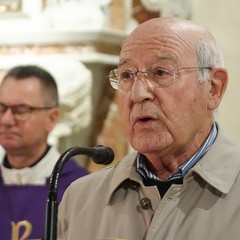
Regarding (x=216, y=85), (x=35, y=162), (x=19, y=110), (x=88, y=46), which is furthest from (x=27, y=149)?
(x=216, y=85)

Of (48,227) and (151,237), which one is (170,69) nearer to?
(151,237)

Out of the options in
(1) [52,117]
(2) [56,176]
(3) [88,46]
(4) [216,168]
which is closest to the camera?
(2) [56,176]

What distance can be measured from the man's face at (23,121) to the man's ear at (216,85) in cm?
156

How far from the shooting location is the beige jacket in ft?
6.59

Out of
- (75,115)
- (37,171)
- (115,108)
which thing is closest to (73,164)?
(37,171)

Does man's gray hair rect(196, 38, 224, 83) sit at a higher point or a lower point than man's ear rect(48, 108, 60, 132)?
higher

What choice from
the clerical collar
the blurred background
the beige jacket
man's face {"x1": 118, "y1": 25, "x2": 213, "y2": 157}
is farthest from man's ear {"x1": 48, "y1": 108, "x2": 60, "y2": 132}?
man's face {"x1": 118, "y1": 25, "x2": 213, "y2": 157}

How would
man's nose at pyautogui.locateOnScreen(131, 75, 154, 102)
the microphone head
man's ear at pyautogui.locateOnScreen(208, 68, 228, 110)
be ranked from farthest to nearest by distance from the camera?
1. man's ear at pyautogui.locateOnScreen(208, 68, 228, 110)
2. man's nose at pyautogui.locateOnScreen(131, 75, 154, 102)
3. the microphone head

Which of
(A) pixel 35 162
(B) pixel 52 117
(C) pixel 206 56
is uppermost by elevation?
(C) pixel 206 56

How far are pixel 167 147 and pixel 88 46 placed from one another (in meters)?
2.74

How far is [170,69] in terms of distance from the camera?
7.09ft

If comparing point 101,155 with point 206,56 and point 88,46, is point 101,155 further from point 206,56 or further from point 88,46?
point 88,46

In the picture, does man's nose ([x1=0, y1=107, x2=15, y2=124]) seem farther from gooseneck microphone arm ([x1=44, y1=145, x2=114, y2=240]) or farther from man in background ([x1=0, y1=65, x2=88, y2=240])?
gooseneck microphone arm ([x1=44, y1=145, x2=114, y2=240])

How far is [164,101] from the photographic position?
7.04ft
